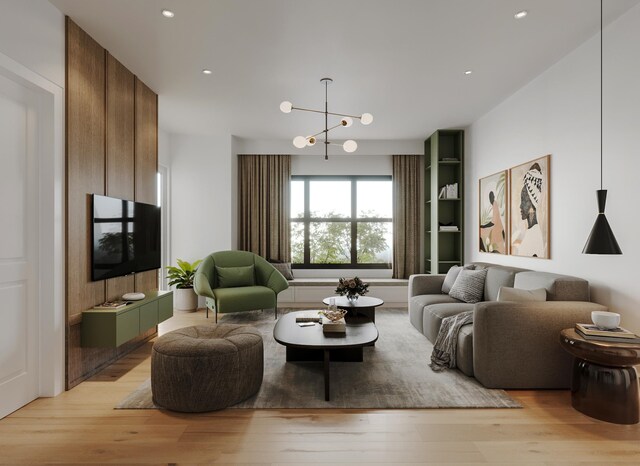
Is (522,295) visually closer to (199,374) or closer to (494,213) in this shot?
(494,213)

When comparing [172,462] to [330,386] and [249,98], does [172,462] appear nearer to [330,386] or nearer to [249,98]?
[330,386]

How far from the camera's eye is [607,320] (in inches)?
96.2

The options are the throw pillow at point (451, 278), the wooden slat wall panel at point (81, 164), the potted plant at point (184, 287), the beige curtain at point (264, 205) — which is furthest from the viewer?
the beige curtain at point (264, 205)

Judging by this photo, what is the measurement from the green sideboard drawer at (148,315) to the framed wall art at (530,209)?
3.83 metres

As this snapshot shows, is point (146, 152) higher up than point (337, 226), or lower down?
higher up

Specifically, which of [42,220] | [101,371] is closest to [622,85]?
[42,220]

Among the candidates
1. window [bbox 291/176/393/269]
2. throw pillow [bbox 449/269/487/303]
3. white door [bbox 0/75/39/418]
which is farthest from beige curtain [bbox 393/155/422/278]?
white door [bbox 0/75/39/418]

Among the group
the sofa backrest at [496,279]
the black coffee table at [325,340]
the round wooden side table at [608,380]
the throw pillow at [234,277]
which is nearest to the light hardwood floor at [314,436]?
the round wooden side table at [608,380]

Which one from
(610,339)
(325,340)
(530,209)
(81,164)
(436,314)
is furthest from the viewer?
(530,209)

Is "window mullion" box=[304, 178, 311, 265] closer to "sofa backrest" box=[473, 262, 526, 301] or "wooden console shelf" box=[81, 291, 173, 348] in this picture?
"sofa backrest" box=[473, 262, 526, 301]

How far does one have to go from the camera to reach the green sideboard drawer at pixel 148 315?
11.2 ft

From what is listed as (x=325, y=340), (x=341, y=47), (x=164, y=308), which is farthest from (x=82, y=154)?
(x=325, y=340)

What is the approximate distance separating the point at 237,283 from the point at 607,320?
4096 millimetres

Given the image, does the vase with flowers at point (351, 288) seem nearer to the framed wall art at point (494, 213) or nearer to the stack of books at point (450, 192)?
the framed wall art at point (494, 213)
